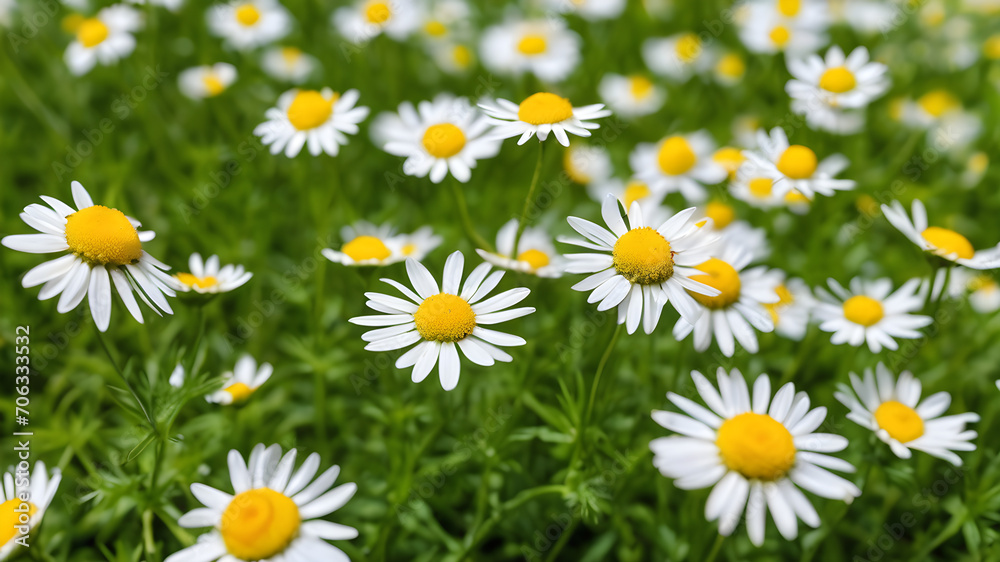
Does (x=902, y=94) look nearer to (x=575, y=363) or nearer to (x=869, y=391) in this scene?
(x=869, y=391)

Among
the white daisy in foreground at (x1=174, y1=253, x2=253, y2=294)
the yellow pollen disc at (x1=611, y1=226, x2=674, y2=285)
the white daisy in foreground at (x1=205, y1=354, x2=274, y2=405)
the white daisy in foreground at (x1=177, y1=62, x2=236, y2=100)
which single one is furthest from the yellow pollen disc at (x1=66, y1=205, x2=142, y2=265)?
A: the white daisy in foreground at (x1=177, y1=62, x2=236, y2=100)

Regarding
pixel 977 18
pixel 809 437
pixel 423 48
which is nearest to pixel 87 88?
pixel 423 48

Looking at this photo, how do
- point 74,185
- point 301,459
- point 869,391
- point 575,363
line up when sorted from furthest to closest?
1. point 301,459
2. point 575,363
3. point 869,391
4. point 74,185

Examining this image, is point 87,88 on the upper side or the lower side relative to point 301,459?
upper

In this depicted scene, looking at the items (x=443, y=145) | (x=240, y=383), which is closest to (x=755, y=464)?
(x=443, y=145)

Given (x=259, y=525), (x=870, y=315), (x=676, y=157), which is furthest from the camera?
(x=676, y=157)

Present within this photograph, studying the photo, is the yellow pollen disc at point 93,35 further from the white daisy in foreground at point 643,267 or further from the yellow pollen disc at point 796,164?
the yellow pollen disc at point 796,164

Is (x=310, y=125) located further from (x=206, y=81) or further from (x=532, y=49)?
(x=532, y=49)

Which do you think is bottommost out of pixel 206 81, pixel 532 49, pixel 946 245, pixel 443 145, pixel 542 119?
pixel 532 49
